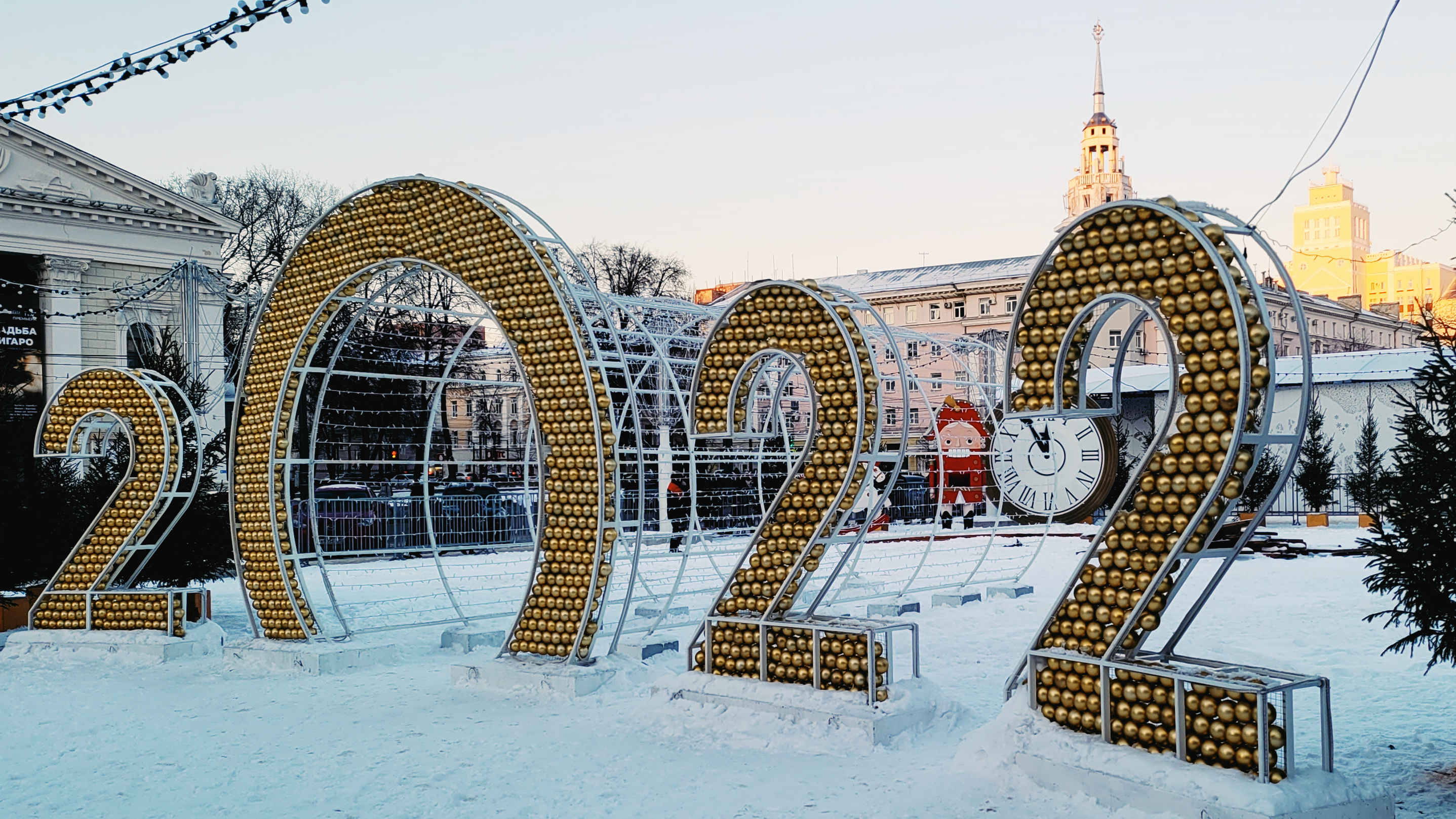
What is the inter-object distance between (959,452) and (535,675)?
8258 mm

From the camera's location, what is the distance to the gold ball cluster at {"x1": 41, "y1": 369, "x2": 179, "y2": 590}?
1279 cm

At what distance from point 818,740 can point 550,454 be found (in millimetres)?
3722

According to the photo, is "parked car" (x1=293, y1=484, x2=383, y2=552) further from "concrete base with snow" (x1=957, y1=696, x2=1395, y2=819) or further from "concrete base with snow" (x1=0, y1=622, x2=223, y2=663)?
"concrete base with snow" (x1=957, y1=696, x2=1395, y2=819)

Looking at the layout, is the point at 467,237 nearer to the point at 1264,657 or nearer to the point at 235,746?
the point at 235,746

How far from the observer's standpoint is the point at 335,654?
11.7 meters

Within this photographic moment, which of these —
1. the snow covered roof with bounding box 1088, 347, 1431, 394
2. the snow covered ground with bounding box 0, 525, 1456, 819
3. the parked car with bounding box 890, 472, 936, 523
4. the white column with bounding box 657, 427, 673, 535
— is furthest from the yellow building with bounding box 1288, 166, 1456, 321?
the snow covered ground with bounding box 0, 525, 1456, 819

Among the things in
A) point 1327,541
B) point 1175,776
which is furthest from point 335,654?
point 1327,541

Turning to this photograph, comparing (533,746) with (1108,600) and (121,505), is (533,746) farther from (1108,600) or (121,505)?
(121,505)

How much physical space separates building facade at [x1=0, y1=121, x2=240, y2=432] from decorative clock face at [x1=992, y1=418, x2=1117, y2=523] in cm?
2226

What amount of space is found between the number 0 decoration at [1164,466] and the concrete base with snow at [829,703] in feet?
3.89

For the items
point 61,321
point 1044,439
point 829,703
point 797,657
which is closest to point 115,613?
point 797,657

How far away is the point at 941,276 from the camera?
7112 centimetres

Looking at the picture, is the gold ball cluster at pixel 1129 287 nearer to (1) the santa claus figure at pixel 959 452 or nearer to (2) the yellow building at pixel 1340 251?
(1) the santa claus figure at pixel 959 452

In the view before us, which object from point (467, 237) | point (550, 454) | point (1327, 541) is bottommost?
point (1327, 541)
